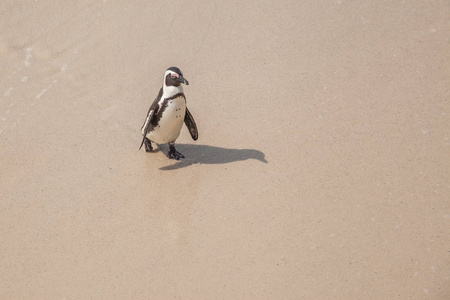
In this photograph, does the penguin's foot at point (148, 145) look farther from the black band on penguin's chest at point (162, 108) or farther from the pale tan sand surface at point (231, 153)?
the black band on penguin's chest at point (162, 108)

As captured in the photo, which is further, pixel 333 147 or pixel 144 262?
pixel 333 147

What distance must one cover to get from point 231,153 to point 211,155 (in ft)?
0.57

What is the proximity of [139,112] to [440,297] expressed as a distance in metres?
2.96

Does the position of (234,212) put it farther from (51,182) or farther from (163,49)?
(163,49)

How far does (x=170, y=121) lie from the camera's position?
395 cm

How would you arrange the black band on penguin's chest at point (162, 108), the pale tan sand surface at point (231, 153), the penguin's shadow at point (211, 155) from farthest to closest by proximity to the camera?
the penguin's shadow at point (211, 155), the black band on penguin's chest at point (162, 108), the pale tan sand surface at point (231, 153)

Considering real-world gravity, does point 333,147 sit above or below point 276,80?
below

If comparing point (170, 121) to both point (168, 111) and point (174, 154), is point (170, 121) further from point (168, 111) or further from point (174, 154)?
point (174, 154)

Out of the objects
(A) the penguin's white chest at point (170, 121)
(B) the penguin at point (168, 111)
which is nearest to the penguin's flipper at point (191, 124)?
(B) the penguin at point (168, 111)

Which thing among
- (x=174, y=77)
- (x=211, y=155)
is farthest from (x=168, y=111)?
(x=211, y=155)

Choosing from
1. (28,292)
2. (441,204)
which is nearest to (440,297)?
(441,204)

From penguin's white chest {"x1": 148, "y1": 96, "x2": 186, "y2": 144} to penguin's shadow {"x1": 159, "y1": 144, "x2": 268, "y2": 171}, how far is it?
0.29 meters

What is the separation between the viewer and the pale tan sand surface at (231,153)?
137 inches

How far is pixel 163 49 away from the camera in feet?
17.4
